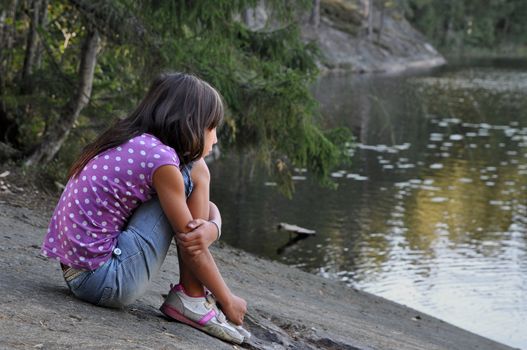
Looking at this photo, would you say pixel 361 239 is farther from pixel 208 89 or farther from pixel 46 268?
pixel 208 89

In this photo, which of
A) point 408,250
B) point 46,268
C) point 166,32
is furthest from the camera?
point 408,250

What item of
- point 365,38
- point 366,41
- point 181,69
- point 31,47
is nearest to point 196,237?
point 181,69

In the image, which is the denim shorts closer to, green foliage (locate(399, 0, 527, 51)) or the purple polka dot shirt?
the purple polka dot shirt

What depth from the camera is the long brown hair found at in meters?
4.40

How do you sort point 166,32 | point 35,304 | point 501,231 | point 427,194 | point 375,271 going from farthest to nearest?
point 427,194 < point 501,231 < point 375,271 < point 166,32 < point 35,304

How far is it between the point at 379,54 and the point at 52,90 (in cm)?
5014

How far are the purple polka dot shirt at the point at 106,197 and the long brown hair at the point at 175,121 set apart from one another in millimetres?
70

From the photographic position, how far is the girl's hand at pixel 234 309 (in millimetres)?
4582

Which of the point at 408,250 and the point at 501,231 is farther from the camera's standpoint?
the point at 501,231

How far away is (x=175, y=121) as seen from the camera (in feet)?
14.4

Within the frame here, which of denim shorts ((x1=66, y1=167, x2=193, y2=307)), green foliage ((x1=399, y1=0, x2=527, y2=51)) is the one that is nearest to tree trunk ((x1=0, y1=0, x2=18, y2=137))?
denim shorts ((x1=66, y1=167, x2=193, y2=307))

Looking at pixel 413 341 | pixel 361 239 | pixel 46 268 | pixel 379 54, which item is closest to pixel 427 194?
pixel 361 239

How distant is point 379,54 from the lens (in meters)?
60.9

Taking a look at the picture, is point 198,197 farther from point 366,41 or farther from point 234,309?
point 366,41
